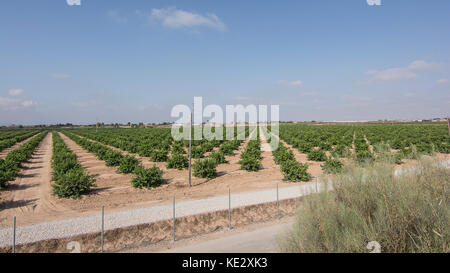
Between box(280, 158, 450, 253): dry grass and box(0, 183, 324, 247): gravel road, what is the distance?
1.11 m

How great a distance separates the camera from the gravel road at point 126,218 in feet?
24.3

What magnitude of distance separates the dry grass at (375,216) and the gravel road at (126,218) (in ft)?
3.64

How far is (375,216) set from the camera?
4113 millimetres

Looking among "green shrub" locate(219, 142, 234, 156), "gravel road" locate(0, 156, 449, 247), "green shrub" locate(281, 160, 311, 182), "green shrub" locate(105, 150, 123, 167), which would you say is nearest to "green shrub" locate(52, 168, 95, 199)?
"gravel road" locate(0, 156, 449, 247)

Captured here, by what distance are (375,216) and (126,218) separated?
7.83 metres

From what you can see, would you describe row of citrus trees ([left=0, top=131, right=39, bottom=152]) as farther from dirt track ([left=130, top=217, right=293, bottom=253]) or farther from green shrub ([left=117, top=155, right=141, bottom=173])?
dirt track ([left=130, top=217, right=293, bottom=253])

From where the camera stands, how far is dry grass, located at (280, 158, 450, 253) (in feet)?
12.5

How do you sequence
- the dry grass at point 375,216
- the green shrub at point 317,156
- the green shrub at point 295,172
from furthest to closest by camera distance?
the green shrub at point 317,156, the green shrub at point 295,172, the dry grass at point 375,216

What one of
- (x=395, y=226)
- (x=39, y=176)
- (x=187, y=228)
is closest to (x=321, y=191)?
(x=395, y=226)

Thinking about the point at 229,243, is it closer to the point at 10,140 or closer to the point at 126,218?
the point at 126,218

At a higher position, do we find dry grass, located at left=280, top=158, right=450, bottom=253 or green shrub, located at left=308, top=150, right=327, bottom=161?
dry grass, located at left=280, top=158, right=450, bottom=253

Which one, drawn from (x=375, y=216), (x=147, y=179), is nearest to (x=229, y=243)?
(x=375, y=216)

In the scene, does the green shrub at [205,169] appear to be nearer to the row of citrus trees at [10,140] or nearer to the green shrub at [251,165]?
the green shrub at [251,165]

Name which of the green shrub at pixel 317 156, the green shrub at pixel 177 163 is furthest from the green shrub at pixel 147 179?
the green shrub at pixel 317 156
